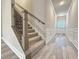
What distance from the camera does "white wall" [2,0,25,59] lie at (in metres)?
2.71

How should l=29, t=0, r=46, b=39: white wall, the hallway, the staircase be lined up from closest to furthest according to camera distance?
the hallway → the staircase → l=29, t=0, r=46, b=39: white wall

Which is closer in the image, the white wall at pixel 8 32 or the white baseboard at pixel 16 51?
the white baseboard at pixel 16 51

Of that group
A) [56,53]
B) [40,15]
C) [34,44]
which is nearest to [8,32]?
[34,44]

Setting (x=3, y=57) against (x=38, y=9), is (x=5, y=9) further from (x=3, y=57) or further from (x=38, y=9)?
(x=38, y=9)

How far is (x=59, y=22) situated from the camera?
14.4m

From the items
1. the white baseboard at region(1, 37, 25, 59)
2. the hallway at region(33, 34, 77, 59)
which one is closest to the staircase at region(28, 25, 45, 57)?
the hallway at region(33, 34, 77, 59)

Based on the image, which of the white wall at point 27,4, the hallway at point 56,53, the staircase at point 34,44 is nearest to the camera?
the hallway at point 56,53

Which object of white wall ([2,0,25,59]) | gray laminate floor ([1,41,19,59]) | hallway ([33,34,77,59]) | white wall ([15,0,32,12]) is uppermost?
white wall ([15,0,32,12])

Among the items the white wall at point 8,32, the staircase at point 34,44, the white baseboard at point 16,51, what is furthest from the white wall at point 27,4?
the white baseboard at point 16,51

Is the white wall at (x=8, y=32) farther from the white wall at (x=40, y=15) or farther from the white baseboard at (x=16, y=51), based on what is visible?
the white wall at (x=40, y=15)

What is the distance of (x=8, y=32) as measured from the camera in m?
2.90

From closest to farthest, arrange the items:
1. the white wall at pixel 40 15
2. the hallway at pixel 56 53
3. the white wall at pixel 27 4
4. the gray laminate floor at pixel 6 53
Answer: the gray laminate floor at pixel 6 53, the hallway at pixel 56 53, the white wall at pixel 40 15, the white wall at pixel 27 4

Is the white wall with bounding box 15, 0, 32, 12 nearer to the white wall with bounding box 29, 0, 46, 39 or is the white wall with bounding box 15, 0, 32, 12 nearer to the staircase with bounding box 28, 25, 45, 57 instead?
the white wall with bounding box 29, 0, 46, 39

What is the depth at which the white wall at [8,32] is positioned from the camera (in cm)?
271
